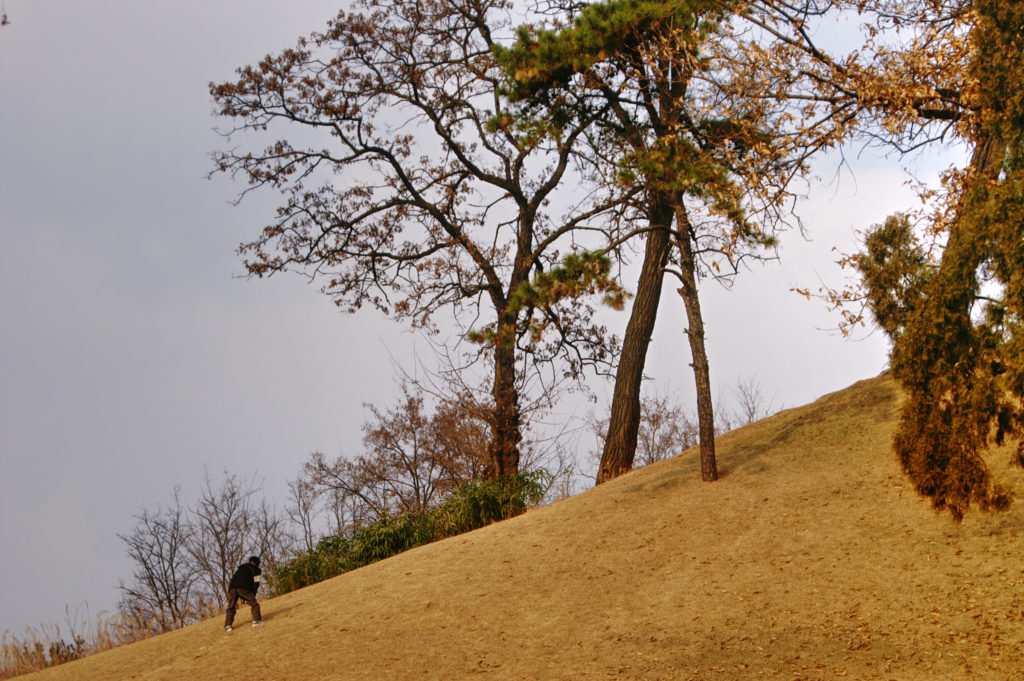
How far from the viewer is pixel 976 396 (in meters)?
9.98

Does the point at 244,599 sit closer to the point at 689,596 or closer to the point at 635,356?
the point at 689,596

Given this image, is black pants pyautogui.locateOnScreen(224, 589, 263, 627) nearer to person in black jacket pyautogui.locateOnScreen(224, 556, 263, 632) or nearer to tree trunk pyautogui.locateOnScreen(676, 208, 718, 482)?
person in black jacket pyautogui.locateOnScreen(224, 556, 263, 632)

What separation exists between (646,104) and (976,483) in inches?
364

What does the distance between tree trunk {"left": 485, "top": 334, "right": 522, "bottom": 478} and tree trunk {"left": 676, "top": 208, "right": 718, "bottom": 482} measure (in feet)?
16.7

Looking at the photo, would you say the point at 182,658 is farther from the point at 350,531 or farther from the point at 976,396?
the point at 976,396

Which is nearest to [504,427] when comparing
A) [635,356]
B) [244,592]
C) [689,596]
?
[635,356]

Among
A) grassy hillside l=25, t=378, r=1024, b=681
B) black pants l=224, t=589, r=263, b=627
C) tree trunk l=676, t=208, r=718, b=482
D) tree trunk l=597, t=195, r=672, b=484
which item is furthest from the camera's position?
tree trunk l=597, t=195, r=672, b=484

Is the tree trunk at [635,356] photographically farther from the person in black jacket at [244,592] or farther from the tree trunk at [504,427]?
the person in black jacket at [244,592]

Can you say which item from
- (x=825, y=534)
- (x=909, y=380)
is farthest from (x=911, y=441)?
(x=825, y=534)

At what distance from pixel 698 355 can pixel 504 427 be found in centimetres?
580

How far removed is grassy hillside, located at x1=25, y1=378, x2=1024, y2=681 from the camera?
9000 millimetres

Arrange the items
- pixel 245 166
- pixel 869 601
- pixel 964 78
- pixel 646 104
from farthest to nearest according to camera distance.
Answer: pixel 245 166 → pixel 646 104 → pixel 964 78 → pixel 869 601

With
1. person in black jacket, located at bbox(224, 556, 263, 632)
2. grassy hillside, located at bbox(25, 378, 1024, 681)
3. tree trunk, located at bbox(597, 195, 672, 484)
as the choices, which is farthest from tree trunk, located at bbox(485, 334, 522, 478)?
person in black jacket, located at bbox(224, 556, 263, 632)

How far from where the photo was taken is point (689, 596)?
10.6 meters
